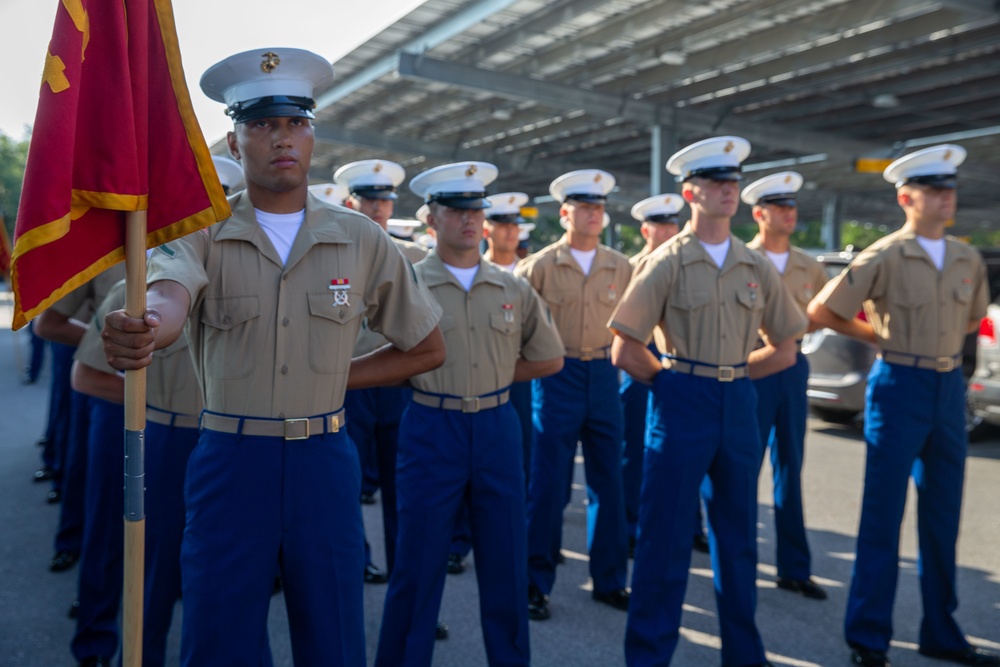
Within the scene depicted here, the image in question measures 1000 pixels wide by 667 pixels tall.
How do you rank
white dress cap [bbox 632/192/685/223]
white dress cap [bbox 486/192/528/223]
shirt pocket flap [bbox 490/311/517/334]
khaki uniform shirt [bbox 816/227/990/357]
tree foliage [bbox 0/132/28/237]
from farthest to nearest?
tree foliage [bbox 0/132/28/237], white dress cap [bbox 632/192/685/223], white dress cap [bbox 486/192/528/223], khaki uniform shirt [bbox 816/227/990/357], shirt pocket flap [bbox 490/311/517/334]

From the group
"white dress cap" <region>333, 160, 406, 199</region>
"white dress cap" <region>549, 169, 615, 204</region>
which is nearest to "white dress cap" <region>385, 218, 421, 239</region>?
"white dress cap" <region>333, 160, 406, 199</region>

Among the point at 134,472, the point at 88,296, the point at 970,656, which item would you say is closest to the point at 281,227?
the point at 134,472

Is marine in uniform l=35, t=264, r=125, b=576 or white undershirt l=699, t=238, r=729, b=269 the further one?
marine in uniform l=35, t=264, r=125, b=576

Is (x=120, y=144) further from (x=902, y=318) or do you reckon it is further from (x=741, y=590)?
(x=902, y=318)

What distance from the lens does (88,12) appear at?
1.99 metres

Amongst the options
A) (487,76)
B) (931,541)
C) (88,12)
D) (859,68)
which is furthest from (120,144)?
(859,68)

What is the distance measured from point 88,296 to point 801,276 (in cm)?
420

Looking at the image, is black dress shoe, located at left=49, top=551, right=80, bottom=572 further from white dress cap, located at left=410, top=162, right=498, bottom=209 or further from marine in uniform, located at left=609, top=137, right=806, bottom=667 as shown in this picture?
marine in uniform, located at left=609, top=137, right=806, bottom=667

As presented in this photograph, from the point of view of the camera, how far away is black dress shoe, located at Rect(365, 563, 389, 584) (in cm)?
509

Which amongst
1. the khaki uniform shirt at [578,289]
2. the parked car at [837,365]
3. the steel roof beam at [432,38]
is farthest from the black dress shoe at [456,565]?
the steel roof beam at [432,38]

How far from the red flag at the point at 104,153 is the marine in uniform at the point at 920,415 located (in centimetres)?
306

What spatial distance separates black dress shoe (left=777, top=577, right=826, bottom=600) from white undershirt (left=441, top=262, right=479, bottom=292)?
248cm

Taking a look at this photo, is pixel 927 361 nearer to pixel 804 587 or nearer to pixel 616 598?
pixel 804 587

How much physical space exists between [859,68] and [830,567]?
9876 millimetres
